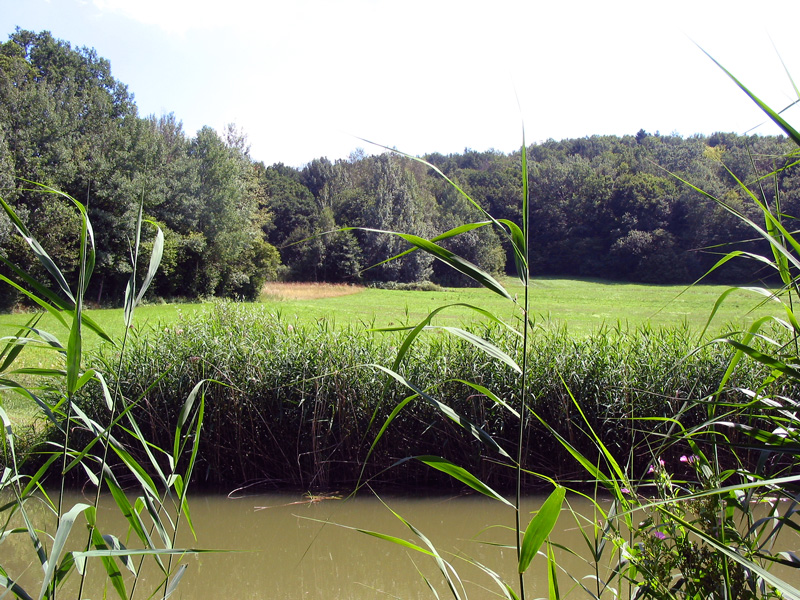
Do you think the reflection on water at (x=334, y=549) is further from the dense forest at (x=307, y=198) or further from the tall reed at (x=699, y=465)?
the dense forest at (x=307, y=198)

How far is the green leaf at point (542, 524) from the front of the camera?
1072mm

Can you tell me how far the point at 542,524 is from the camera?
1098 millimetres

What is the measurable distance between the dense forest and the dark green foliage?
849cm

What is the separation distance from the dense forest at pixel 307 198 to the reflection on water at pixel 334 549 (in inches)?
379

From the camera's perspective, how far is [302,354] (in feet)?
19.2

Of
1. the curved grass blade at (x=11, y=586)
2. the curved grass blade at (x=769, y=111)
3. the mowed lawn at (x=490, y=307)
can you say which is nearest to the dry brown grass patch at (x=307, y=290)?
the mowed lawn at (x=490, y=307)

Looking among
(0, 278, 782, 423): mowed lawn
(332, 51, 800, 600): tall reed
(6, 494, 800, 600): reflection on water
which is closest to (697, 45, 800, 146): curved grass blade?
(332, 51, 800, 600): tall reed

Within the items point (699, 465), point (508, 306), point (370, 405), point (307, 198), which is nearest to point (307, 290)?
point (508, 306)

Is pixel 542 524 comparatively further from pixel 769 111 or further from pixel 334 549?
pixel 334 549

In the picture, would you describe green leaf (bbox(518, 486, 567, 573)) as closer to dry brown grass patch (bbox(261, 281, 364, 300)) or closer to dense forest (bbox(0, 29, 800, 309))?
dense forest (bbox(0, 29, 800, 309))

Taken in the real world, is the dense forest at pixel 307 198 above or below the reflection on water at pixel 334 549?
above

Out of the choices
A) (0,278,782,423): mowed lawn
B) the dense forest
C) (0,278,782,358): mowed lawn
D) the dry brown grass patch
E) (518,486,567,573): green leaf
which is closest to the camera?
(518,486,567,573): green leaf

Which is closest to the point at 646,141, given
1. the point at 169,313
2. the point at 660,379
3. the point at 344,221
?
the point at 344,221

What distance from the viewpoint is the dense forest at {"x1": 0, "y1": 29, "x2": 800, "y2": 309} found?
2209 cm
